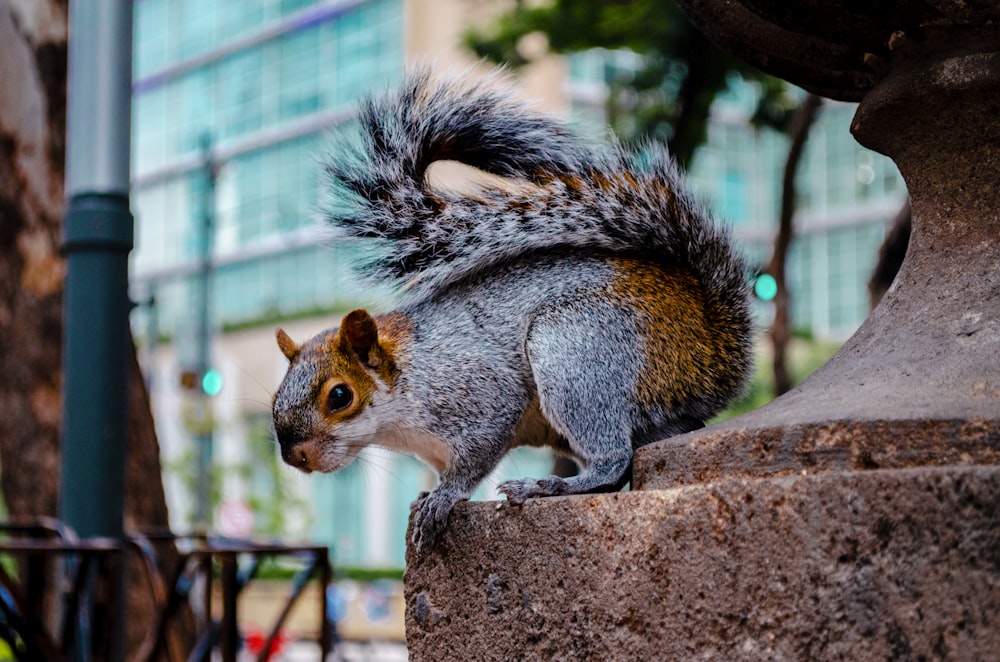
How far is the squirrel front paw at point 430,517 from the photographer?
2.12 m

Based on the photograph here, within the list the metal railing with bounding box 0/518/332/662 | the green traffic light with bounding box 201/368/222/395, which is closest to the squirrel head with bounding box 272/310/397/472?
the metal railing with bounding box 0/518/332/662

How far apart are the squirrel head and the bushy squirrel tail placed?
0.15 m

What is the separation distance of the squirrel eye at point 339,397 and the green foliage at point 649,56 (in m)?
3.27

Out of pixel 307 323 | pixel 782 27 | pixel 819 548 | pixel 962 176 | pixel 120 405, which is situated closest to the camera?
pixel 819 548

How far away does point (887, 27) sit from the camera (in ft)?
6.80

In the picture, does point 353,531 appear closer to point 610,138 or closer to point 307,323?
point 307,323

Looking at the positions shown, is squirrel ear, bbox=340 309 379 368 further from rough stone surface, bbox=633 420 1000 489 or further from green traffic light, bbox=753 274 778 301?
green traffic light, bbox=753 274 778 301

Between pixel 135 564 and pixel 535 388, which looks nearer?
pixel 535 388

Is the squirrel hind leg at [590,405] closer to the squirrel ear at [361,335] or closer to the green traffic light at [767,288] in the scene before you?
the squirrel ear at [361,335]

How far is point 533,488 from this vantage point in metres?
2.05

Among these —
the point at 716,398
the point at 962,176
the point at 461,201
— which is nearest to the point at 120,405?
the point at 461,201

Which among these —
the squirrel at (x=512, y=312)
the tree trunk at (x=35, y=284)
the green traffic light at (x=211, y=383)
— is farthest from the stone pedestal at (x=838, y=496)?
the green traffic light at (x=211, y=383)

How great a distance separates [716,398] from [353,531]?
22981 mm

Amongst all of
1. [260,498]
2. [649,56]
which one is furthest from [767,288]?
[260,498]
